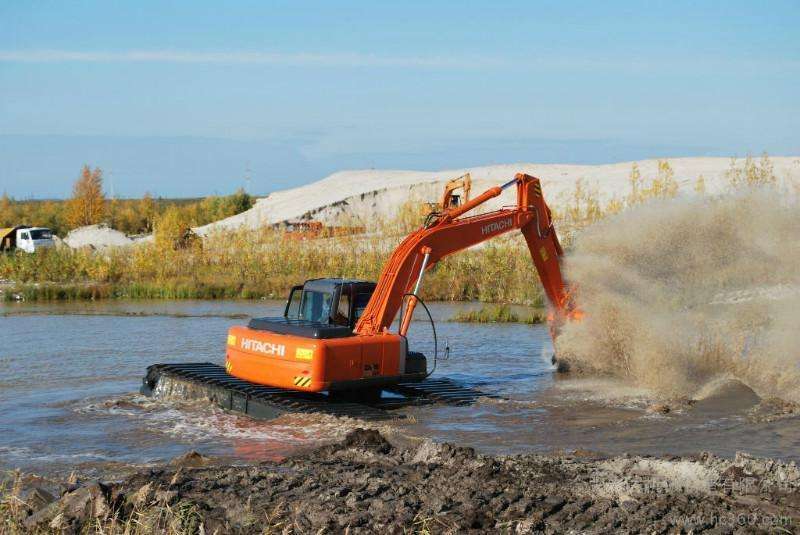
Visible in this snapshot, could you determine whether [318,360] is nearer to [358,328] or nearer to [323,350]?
[323,350]

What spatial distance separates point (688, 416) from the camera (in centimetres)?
1322

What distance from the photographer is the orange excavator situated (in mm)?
13227

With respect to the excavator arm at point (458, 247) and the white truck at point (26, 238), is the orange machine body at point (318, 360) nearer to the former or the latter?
the excavator arm at point (458, 247)

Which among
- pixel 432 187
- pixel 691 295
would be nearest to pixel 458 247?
pixel 691 295

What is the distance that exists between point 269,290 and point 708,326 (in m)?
17.5

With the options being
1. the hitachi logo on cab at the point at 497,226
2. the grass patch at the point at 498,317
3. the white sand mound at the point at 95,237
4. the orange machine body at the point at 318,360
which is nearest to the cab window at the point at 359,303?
the orange machine body at the point at 318,360

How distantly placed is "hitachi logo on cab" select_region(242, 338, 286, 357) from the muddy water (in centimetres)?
95

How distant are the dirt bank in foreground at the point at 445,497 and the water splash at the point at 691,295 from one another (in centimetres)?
570

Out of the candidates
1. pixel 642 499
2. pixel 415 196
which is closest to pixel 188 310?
pixel 642 499

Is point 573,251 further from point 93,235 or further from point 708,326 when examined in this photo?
point 93,235

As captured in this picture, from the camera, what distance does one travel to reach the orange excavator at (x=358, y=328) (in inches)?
521

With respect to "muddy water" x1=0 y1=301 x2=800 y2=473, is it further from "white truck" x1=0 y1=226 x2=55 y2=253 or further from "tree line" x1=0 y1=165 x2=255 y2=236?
"tree line" x1=0 y1=165 x2=255 y2=236

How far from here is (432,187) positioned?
181ft

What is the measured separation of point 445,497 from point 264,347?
20.3ft
